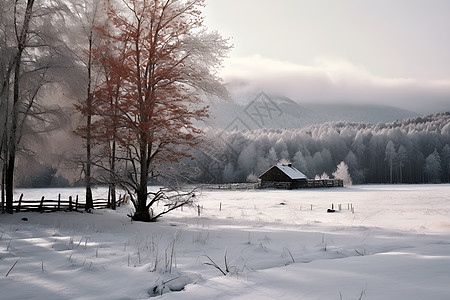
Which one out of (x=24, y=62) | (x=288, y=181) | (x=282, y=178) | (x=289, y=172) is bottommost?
(x=288, y=181)

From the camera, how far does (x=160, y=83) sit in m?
14.0

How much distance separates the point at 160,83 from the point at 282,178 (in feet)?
177

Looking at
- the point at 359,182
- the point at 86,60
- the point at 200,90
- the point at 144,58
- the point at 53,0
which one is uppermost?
the point at 53,0

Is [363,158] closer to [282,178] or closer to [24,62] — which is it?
[282,178]

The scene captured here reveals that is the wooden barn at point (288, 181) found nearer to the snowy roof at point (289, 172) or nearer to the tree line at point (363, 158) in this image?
the snowy roof at point (289, 172)

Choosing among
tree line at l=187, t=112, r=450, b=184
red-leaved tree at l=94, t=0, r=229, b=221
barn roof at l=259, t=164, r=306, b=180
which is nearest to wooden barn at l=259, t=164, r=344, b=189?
barn roof at l=259, t=164, r=306, b=180

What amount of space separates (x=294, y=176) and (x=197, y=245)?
2286 inches

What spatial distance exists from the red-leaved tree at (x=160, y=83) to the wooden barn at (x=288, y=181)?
50138 millimetres

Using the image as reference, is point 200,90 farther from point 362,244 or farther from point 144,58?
point 362,244

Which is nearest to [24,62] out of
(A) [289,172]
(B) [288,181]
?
(B) [288,181]

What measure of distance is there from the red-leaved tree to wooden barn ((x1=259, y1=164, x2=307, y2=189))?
50138 mm

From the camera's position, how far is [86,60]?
18828mm

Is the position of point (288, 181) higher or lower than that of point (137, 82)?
lower

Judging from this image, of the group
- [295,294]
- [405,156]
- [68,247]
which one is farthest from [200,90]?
[405,156]
